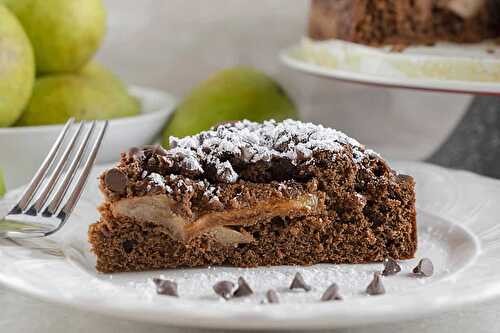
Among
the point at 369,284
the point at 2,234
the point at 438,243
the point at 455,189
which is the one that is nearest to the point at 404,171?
the point at 455,189

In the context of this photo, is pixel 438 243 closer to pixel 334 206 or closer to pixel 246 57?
pixel 334 206

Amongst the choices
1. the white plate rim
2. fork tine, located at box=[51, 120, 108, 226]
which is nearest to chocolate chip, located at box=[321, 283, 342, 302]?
fork tine, located at box=[51, 120, 108, 226]

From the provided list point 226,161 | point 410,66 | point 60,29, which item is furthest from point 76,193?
point 410,66

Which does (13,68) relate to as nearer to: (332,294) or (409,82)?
(409,82)

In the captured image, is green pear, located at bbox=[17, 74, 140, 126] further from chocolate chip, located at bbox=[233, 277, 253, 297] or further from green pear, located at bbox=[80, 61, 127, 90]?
chocolate chip, located at bbox=[233, 277, 253, 297]

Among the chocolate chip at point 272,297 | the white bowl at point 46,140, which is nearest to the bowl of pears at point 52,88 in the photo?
the white bowl at point 46,140

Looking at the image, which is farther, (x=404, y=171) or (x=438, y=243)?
(x=404, y=171)
